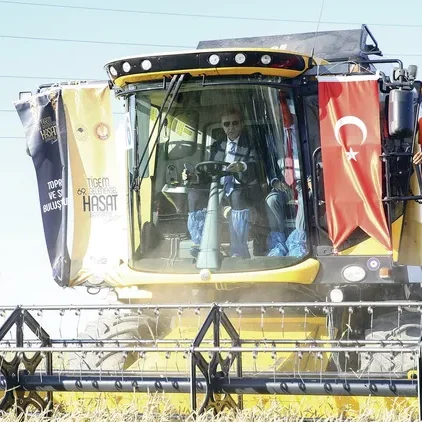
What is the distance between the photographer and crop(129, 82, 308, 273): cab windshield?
6.80 m

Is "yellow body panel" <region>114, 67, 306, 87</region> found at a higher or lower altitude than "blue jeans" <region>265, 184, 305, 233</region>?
higher

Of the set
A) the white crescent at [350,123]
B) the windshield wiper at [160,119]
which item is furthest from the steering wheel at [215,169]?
the white crescent at [350,123]

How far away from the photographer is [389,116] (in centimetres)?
657

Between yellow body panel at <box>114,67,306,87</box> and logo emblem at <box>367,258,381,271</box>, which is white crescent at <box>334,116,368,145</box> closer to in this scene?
yellow body panel at <box>114,67,306,87</box>

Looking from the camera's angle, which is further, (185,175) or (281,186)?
(185,175)

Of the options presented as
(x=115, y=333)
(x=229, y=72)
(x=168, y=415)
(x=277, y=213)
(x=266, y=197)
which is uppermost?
(x=229, y=72)

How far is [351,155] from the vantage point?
688 cm

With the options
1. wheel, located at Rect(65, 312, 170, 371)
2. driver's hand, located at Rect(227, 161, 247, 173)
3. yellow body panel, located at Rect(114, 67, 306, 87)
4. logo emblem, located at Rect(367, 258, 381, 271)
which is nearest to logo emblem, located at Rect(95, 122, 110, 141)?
yellow body panel, located at Rect(114, 67, 306, 87)

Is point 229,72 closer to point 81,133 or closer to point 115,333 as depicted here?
point 81,133

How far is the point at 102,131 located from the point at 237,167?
1.13m

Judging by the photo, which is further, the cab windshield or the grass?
the cab windshield

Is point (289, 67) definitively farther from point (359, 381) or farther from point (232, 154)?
point (359, 381)

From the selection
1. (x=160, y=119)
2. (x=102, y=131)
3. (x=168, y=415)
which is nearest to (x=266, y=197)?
(x=160, y=119)

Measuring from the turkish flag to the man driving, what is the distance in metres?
0.52
